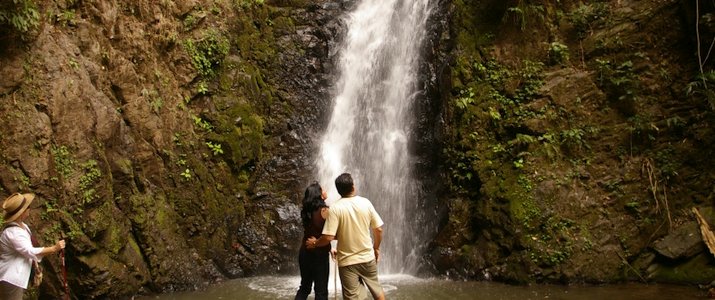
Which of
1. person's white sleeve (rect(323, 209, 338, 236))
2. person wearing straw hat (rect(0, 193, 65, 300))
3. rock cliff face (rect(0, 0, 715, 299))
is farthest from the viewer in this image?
rock cliff face (rect(0, 0, 715, 299))

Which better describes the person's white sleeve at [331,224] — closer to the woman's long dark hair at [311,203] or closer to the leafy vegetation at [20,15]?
the woman's long dark hair at [311,203]

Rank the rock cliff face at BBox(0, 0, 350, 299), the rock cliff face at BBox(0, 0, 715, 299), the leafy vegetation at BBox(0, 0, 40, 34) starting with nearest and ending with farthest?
1. the leafy vegetation at BBox(0, 0, 40, 34)
2. the rock cliff face at BBox(0, 0, 350, 299)
3. the rock cliff face at BBox(0, 0, 715, 299)

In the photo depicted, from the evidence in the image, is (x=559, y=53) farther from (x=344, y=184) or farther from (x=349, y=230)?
(x=349, y=230)

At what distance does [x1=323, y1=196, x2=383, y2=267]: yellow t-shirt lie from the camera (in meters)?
5.02

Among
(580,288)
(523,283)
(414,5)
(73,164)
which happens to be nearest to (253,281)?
(73,164)

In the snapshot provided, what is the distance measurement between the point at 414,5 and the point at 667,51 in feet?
18.8

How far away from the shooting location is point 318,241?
5.14m

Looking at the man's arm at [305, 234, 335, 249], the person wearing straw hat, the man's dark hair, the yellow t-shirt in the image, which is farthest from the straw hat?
the man's dark hair

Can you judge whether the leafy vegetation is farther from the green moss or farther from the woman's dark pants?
the woman's dark pants

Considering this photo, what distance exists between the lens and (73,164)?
7648mm

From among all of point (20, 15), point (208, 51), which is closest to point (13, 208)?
point (20, 15)

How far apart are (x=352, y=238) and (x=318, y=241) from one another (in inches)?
13.8

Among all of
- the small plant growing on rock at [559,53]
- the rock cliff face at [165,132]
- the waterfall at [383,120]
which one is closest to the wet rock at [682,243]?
the small plant growing on rock at [559,53]

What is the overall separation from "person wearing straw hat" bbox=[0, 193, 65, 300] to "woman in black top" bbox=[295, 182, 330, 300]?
88.8 inches
